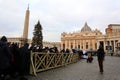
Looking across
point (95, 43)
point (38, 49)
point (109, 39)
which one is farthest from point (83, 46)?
point (38, 49)

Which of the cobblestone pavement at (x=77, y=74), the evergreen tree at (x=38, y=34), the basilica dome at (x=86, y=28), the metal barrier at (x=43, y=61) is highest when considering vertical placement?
the basilica dome at (x=86, y=28)

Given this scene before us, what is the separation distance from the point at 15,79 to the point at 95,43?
389ft

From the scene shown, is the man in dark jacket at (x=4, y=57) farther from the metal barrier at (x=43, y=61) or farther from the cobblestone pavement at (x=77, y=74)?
the metal barrier at (x=43, y=61)

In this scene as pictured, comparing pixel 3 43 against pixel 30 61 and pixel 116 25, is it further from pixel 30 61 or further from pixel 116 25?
pixel 116 25

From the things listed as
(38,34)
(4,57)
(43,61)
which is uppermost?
(38,34)

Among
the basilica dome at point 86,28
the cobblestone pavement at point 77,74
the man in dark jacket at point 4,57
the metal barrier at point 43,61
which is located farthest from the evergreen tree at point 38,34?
the basilica dome at point 86,28

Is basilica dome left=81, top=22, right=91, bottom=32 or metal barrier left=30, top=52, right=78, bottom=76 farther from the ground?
basilica dome left=81, top=22, right=91, bottom=32

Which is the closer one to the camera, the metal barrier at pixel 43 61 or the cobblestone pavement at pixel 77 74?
the cobblestone pavement at pixel 77 74

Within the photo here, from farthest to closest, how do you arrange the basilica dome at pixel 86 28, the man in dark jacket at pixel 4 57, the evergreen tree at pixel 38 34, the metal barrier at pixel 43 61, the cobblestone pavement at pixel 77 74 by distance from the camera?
the basilica dome at pixel 86 28, the evergreen tree at pixel 38 34, the metal barrier at pixel 43 61, the cobblestone pavement at pixel 77 74, the man in dark jacket at pixel 4 57

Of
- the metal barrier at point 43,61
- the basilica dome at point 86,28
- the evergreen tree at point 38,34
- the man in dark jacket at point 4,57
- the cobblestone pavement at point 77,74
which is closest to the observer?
the man in dark jacket at point 4,57

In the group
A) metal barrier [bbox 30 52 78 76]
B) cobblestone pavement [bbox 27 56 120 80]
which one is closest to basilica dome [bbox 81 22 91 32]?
metal barrier [bbox 30 52 78 76]

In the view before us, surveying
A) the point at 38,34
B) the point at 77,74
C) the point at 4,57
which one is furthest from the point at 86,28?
the point at 4,57

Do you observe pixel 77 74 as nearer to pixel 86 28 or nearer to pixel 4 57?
pixel 4 57

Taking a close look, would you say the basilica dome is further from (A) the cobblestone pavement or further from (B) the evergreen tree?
(A) the cobblestone pavement
